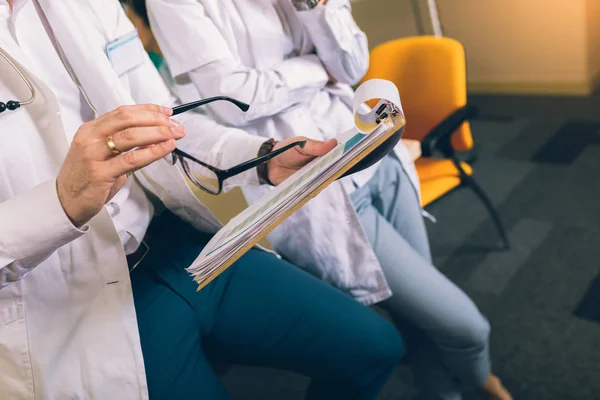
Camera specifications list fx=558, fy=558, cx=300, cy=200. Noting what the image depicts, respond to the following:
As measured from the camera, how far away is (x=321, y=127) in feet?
4.68

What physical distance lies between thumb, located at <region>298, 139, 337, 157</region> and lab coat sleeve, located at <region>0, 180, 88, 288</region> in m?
0.40

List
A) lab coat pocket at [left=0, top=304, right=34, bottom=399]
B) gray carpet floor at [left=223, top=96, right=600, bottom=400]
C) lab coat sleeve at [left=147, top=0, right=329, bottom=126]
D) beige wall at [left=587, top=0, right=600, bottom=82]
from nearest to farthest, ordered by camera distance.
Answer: lab coat pocket at [left=0, top=304, right=34, bottom=399]
lab coat sleeve at [left=147, top=0, right=329, bottom=126]
gray carpet floor at [left=223, top=96, right=600, bottom=400]
beige wall at [left=587, top=0, right=600, bottom=82]

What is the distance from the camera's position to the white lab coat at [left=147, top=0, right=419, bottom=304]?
1.30 meters

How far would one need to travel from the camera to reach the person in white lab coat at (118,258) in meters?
0.76

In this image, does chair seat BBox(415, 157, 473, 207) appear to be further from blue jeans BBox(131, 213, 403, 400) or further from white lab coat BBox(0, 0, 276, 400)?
white lab coat BBox(0, 0, 276, 400)

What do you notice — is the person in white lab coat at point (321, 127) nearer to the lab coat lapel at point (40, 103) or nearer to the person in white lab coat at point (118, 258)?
the person in white lab coat at point (118, 258)

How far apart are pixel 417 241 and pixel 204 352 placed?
702 mm

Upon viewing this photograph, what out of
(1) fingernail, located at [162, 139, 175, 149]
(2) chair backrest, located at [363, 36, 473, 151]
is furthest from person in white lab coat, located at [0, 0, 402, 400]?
(2) chair backrest, located at [363, 36, 473, 151]

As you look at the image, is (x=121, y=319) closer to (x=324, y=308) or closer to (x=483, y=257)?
(x=324, y=308)

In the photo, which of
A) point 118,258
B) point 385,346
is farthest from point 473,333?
point 118,258

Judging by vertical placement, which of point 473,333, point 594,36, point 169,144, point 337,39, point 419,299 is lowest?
point 594,36

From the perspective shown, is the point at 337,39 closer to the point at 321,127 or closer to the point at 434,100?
the point at 321,127

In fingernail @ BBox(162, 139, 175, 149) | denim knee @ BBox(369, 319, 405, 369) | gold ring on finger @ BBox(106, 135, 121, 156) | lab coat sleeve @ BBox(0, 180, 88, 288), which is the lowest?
denim knee @ BBox(369, 319, 405, 369)

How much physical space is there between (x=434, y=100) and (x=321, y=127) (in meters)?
0.70
